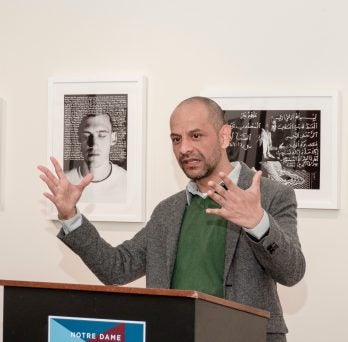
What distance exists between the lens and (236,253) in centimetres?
244

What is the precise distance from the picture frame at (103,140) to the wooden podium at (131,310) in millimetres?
1731

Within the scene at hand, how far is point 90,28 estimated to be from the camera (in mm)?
3609

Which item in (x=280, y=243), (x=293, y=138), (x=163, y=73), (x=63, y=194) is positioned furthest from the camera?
(x=163, y=73)

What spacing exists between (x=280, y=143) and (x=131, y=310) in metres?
1.88

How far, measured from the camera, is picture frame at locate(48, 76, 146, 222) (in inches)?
138

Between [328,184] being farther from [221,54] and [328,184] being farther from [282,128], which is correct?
[221,54]

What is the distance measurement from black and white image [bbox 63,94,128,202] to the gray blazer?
2.66ft

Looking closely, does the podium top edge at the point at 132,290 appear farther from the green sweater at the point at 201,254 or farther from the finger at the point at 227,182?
the green sweater at the point at 201,254

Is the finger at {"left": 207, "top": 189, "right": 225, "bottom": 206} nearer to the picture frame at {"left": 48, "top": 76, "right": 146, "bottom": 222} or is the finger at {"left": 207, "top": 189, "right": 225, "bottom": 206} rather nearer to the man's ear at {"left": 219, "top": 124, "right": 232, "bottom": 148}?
the man's ear at {"left": 219, "top": 124, "right": 232, "bottom": 148}

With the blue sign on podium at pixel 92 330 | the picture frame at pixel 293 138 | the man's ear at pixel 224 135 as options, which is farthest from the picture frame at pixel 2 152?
the blue sign on podium at pixel 92 330

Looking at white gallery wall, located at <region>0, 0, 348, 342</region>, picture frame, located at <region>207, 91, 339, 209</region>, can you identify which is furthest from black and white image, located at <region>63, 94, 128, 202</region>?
picture frame, located at <region>207, 91, 339, 209</region>

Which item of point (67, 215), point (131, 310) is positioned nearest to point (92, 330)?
point (131, 310)

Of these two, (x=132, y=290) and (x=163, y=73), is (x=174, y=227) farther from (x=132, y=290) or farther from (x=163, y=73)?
(x=163, y=73)

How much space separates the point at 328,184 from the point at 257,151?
→ 14.0 inches
